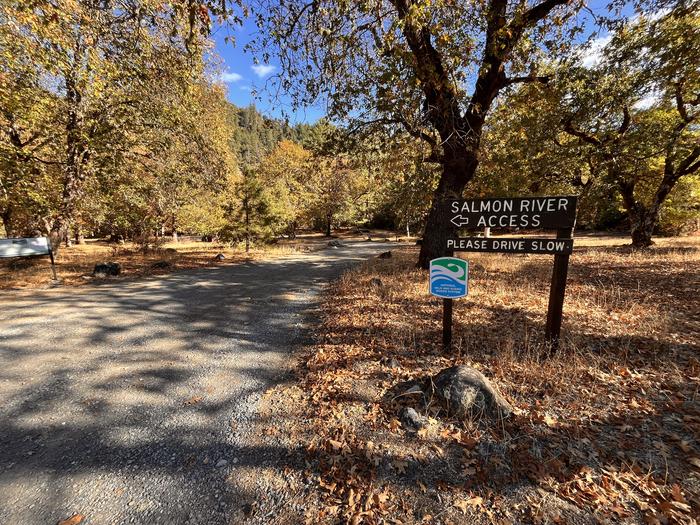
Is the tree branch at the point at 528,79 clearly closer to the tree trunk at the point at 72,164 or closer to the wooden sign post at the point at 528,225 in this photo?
the wooden sign post at the point at 528,225

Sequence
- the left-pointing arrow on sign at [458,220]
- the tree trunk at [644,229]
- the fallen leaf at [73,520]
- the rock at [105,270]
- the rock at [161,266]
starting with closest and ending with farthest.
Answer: the fallen leaf at [73,520] < the left-pointing arrow on sign at [458,220] < the rock at [105,270] < the rock at [161,266] < the tree trunk at [644,229]

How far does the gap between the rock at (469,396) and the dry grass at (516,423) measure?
0.41 ft

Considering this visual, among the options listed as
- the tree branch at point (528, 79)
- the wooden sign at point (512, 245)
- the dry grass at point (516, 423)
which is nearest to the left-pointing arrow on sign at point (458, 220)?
the wooden sign at point (512, 245)

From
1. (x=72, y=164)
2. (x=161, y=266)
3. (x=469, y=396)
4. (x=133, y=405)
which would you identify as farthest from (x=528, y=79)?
(x=72, y=164)

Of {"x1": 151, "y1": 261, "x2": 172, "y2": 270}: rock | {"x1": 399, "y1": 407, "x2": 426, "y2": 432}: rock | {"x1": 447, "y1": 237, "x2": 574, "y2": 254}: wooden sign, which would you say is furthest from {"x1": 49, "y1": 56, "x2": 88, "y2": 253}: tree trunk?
{"x1": 399, "y1": 407, "x2": 426, "y2": 432}: rock

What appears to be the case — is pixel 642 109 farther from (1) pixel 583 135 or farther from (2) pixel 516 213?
(2) pixel 516 213

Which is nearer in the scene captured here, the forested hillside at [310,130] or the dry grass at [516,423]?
the dry grass at [516,423]

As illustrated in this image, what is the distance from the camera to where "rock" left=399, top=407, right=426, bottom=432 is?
2693 mm

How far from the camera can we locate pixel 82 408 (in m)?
3.08

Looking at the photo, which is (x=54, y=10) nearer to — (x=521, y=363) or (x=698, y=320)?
(x=521, y=363)

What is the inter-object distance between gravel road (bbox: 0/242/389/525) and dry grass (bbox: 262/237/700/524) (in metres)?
0.66

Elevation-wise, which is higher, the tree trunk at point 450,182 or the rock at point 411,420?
the tree trunk at point 450,182

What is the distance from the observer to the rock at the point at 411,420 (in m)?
2.69

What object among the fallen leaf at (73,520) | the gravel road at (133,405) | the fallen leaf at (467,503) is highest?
the fallen leaf at (467,503)
